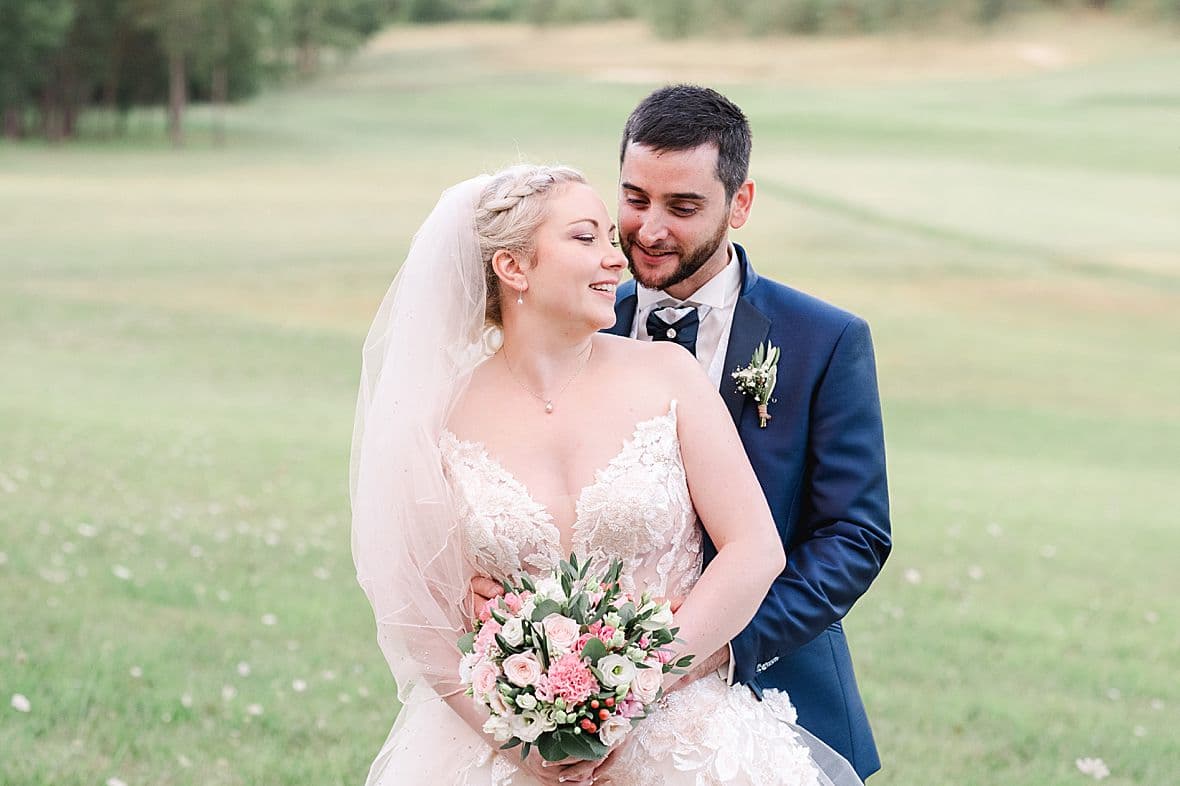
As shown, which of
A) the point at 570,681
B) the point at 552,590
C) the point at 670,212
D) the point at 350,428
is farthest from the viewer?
the point at 350,428

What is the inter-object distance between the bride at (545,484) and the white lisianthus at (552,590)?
0.88 feet

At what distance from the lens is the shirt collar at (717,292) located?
3.95 meters

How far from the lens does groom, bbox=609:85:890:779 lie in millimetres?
3662

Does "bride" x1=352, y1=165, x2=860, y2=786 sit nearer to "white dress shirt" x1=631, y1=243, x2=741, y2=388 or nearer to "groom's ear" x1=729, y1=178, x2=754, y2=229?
"white dress shirt" x1=631, y1=243, x2=741, y2=388

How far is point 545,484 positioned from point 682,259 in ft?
2.44

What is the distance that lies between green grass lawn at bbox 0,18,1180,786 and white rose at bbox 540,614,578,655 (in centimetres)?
126

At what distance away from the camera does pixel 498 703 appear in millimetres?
3141

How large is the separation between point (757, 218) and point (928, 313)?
8710 mm

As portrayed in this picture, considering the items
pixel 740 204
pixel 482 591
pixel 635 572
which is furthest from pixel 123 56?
pixel 635 572

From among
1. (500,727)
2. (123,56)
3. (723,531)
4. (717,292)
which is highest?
(717,292)

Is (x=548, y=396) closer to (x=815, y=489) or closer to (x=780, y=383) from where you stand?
(x=780, y=383)

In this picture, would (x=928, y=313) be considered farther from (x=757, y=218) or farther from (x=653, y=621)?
(x=653, y=621)

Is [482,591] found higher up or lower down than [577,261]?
lower down

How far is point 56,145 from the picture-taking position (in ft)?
171
